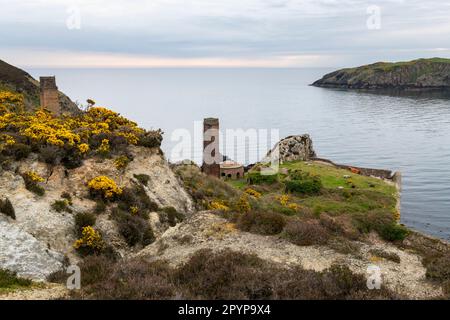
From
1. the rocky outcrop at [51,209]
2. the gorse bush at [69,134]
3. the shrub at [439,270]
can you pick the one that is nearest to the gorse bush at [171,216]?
the rocky outcrop at [51,209]

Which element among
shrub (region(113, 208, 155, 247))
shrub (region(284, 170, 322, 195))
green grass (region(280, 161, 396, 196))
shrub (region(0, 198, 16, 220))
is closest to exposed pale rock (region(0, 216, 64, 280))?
shrub (region(0, 198, 16, 220))

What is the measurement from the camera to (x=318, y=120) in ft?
506

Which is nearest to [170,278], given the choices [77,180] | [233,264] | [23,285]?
[233,264]

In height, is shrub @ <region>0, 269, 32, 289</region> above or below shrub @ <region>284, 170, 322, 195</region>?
above

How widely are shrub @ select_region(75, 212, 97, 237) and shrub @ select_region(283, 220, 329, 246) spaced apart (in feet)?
29.5

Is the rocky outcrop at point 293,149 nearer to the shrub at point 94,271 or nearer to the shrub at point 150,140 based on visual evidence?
the shrub at point 150,140

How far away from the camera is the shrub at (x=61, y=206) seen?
20022 mm

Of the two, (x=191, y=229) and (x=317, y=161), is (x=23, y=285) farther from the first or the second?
(x=317, y=161)

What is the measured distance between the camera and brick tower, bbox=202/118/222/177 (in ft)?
171

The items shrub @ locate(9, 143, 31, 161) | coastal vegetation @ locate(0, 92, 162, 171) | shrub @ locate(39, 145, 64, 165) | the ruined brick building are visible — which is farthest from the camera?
the ruined brick building

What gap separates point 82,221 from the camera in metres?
20.1

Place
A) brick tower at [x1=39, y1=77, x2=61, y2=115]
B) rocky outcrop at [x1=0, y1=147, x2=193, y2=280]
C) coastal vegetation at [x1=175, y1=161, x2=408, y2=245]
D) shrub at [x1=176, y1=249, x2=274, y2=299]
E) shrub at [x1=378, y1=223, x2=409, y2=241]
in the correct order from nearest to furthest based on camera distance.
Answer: shrub at [x1=176, y1=249, x2=274, y2=299] < rocky outcrop at [x1=0, y1=147, x2=193, y2=280] < coastal vegetation at [x1=175, y1=161, x2=408, y2=245] < shrub at [x1=378, y1=223, x2=409, y2=241] < brick tower at [x1=39, y1=77, x2=61, y2=115]

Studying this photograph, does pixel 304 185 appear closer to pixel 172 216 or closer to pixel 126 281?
pixel 172 216

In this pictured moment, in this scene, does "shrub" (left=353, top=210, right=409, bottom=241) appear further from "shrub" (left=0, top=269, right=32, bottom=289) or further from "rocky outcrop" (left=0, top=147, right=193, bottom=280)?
"shrub" (left=0, top=269, right=32, bottom=289)
